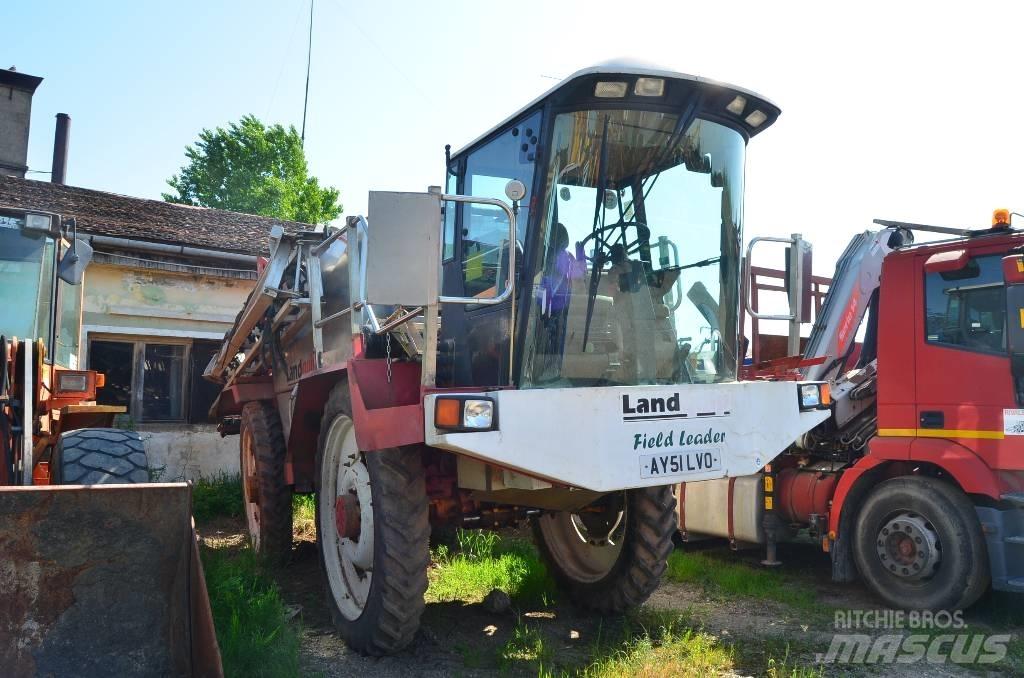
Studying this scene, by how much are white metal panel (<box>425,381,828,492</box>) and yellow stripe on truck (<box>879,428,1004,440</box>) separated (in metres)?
1.83

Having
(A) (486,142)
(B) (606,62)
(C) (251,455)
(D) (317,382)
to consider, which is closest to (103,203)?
(C) (251,455)

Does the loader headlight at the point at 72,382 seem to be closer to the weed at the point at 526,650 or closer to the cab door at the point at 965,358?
the weed at the point at 526,650

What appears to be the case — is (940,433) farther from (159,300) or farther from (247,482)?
(159,300)

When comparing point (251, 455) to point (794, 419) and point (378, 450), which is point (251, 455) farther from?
point (794, 419)

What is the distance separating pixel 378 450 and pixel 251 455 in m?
3.11

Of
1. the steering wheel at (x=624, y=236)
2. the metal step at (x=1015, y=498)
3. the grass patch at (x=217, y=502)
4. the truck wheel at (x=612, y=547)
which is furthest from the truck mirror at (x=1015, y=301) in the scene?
the grass patch at (x=217, y=502)

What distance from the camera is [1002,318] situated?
5328 millimetres

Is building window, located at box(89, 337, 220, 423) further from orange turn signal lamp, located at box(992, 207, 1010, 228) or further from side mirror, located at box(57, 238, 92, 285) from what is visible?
orange turn signal lamp, located at box(992, 207, 1010, 228)

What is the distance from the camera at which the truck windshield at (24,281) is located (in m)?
4.92

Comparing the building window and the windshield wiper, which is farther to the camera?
the building window

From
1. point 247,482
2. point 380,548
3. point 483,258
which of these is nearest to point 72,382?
point 380,548

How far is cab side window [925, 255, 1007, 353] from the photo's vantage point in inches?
212

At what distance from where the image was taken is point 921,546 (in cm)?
543

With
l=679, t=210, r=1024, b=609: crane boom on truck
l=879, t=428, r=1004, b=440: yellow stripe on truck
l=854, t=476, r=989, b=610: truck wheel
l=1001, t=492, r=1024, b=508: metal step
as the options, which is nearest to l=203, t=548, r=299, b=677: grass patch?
l=679, t=210, r=1024, b=609: crane boom on truck
